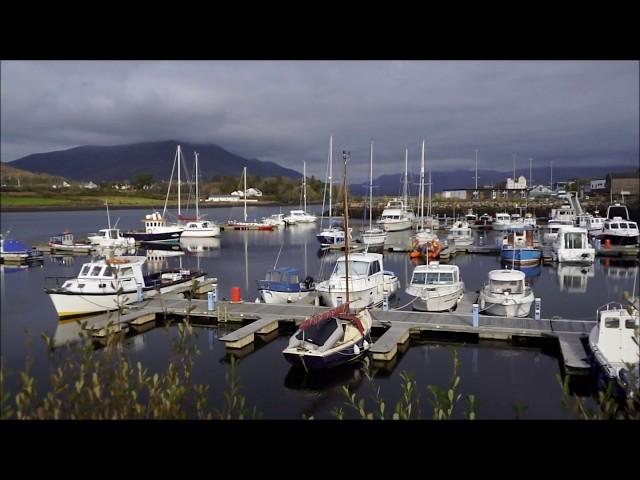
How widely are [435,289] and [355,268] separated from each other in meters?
3.31

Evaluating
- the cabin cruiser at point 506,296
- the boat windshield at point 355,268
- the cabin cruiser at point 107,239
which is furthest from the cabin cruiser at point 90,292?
the cabin cruiser at point 107,239

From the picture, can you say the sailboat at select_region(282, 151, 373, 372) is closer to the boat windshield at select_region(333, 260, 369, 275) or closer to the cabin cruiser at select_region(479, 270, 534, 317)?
the boat windshield at select_region(333, 260, 369, 275)

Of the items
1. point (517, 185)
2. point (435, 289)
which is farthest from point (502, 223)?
point (517, 185)

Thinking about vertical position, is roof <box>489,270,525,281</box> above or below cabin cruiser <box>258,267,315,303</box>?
above

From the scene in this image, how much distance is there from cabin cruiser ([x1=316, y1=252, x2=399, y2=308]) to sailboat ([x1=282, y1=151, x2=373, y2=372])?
4000 mm

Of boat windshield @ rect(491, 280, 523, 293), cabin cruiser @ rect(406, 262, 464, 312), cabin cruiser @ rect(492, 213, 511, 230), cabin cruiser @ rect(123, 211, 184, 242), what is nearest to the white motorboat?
cabin cruiser @ rect(492, 213, 511, 230)

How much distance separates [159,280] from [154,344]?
5.93 meters

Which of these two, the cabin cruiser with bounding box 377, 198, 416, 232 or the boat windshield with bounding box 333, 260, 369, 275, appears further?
the cabin cruiser with bounding box 377, 198, 416, 232

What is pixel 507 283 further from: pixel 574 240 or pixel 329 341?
pixel 574 240

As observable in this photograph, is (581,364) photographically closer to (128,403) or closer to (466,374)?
(466,374)

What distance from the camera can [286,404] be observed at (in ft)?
41.8

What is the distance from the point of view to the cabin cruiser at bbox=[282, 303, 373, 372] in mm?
14086
